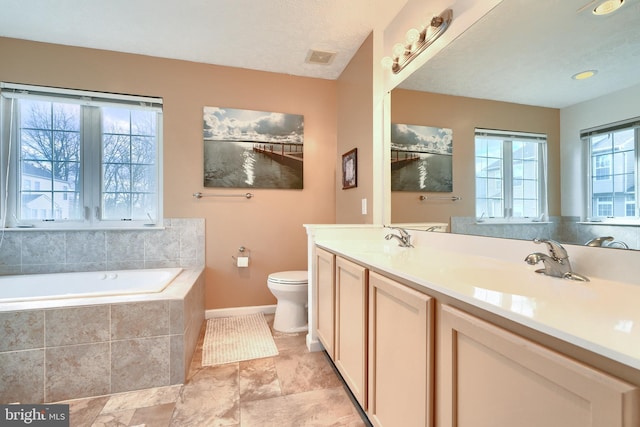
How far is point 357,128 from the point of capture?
2.42 metres

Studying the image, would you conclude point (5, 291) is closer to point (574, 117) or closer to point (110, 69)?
point (110, 69)

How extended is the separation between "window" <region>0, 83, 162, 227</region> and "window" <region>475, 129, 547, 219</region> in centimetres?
263

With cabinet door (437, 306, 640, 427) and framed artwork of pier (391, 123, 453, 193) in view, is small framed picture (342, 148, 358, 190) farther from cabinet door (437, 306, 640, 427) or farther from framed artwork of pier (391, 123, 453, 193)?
cabinet door (437, 306, 640, 427)

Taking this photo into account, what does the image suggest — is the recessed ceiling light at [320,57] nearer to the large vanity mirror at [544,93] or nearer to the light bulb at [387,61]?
the light bulb at [387,61]

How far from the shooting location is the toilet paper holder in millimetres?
2676

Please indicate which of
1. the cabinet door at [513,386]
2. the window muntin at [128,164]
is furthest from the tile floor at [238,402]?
the window muntin at [128,164]

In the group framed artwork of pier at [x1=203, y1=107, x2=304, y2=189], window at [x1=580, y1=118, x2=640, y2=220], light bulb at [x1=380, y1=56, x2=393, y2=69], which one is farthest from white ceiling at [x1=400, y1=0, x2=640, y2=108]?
framed artwork of pier at [x1=203, y1=107, x2=304, y2=189]

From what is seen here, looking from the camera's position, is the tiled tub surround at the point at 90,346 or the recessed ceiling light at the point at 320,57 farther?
the recessed ceiling light at the point at 320,57

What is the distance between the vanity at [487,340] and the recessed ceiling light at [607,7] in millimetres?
735

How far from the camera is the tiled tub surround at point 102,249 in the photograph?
2281 millimetres

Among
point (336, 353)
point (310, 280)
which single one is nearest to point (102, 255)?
point (310, 280)

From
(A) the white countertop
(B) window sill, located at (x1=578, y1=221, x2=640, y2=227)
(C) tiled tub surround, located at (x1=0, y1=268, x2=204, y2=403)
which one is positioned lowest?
(C) tiled tub surround, located at (x1=0, y1=268, x2=204, y2=403)

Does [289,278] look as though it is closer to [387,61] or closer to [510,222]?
[510,222]

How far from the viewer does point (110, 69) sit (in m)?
2.45
